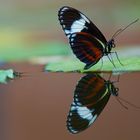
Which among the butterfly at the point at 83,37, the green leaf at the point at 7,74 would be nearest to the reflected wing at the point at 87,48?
the butterfly at the point at 83,37

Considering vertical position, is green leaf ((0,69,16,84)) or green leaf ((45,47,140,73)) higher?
green leaf ((45,47,140,73))

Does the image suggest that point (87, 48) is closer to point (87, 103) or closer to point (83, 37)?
Answer: point (83, 37)

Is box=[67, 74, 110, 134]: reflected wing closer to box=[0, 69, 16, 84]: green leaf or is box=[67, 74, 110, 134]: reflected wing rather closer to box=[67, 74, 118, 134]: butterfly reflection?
box=[67, 74, 118, 134]: butterfly reflection

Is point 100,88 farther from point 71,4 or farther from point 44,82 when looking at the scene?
point 71,4

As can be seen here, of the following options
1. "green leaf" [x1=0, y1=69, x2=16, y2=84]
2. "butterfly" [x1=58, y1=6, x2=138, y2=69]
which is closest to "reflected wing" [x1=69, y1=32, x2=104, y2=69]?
"butterfly" [x1=58, y1=6, x2=138, y2=69]

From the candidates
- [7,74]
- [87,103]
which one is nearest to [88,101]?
[87,103]

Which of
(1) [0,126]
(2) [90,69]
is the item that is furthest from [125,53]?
(1) [0,126]

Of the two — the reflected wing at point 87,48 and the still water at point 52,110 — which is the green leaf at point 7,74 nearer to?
the still water at point 52,110
